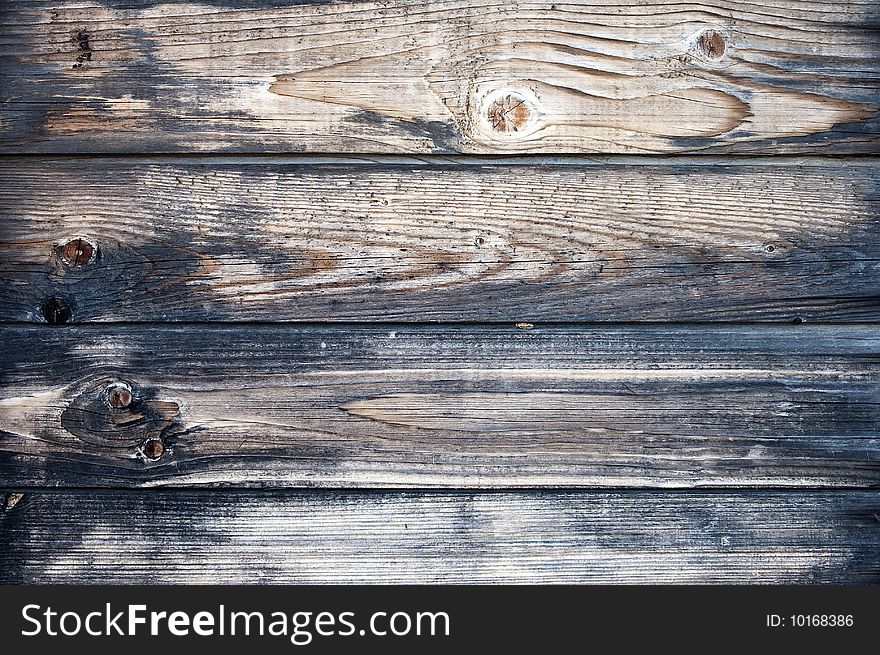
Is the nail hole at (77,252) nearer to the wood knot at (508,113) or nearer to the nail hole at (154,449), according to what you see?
the nail hole at (154,449)

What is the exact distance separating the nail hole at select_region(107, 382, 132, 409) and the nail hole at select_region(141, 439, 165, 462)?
0.17 ft

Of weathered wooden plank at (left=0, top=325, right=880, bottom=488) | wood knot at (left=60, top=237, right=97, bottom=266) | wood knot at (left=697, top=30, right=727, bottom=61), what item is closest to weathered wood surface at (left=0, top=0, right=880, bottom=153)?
wood knot at (left=697, top=30, right=727, bottom=61)

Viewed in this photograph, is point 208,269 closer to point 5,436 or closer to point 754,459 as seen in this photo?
point 5,436

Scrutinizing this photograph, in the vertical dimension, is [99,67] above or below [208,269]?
above

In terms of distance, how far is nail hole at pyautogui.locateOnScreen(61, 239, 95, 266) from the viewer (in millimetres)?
710

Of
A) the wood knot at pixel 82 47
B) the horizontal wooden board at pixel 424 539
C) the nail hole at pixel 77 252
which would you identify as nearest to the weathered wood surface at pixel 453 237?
the nail hole at pixel 77 252

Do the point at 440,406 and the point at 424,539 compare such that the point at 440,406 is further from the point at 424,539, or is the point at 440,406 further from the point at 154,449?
the point at 154,449

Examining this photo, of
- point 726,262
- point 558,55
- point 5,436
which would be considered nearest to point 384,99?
point 558,55

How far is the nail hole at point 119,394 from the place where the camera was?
0.72m

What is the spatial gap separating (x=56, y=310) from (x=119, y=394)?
0.12 metres

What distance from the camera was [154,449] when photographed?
732 mm

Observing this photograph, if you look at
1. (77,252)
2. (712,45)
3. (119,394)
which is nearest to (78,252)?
(77,252)

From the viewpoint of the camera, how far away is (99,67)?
2.30 feet

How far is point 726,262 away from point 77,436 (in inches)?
30.2
